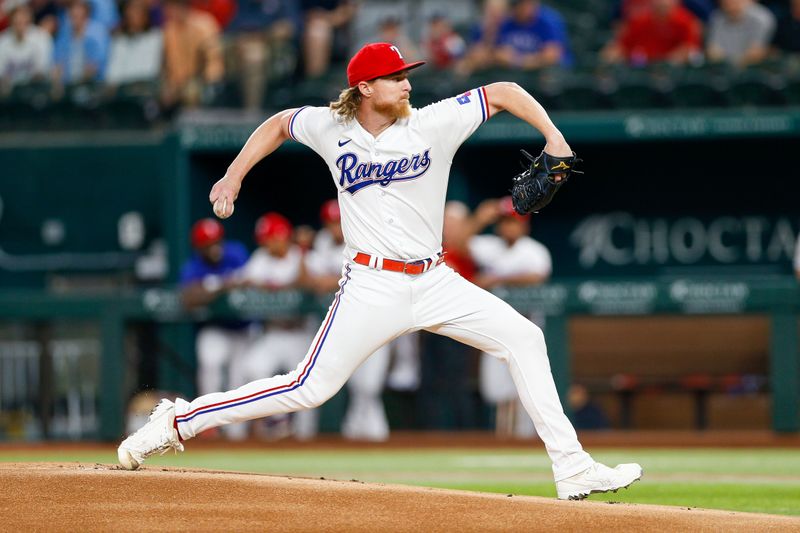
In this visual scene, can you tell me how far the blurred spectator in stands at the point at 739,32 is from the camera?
11641 millimetres

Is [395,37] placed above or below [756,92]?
above

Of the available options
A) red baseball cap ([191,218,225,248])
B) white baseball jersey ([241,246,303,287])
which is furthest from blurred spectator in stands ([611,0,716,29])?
red baseball cap ([191,218,225,248])

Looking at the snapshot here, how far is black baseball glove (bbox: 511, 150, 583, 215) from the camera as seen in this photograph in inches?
191

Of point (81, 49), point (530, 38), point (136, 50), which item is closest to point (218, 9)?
point (136, 50)

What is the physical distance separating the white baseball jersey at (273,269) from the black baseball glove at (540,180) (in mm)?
5873

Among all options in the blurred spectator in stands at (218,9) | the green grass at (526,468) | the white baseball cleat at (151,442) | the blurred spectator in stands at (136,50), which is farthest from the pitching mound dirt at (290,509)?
the blurred spectator in stands at (218,9)

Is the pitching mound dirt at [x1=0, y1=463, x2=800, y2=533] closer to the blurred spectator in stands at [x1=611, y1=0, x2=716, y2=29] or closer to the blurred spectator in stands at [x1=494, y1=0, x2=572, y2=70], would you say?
the blurred spectator in stands at [x1=494, y1=0, x2=572, y2=70]

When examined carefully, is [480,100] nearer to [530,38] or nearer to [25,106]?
[530,38]

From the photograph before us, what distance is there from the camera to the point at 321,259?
10836 mm

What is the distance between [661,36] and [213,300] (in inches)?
181

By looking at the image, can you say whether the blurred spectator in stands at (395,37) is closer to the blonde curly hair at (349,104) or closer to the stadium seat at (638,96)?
the stadium seat at (638,96)

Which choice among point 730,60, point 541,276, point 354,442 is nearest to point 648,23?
point 730,60

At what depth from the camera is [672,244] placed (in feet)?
41.5

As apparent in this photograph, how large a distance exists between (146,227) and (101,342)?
2.52 meters
